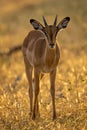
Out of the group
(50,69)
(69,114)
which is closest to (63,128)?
(69,114)

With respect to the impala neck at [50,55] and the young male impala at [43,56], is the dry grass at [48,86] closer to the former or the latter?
the young male impala at [43,56]

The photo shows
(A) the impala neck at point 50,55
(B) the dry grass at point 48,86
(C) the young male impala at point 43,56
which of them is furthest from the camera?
(A) the impala neck at point 50,55

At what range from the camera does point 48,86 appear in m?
12.6

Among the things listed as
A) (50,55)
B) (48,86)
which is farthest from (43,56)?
(48,86)

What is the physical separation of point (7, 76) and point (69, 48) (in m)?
5.01

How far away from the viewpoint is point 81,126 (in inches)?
345

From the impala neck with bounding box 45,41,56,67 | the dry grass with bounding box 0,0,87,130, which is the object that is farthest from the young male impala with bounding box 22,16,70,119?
the dry grass with bounding box 0,0,87,130

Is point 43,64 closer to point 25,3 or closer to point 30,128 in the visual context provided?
point 30,128

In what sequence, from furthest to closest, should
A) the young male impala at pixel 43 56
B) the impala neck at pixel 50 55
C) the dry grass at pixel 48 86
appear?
1. the impala neck at pixel 50 55
2. the young male impala at pixel 43 56
3. the dry grass at pixel 48 86

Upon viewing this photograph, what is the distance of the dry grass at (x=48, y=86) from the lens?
9125mm

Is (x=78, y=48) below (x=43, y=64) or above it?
below

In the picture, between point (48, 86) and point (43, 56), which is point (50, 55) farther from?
point (48, 86)

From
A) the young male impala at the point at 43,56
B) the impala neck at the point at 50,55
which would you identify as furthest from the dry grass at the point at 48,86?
the impala neck at the point at 50,55

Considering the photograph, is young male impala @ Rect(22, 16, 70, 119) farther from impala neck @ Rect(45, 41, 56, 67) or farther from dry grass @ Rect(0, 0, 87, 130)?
dry grass @ Rect(0, 0, 87, 130)
